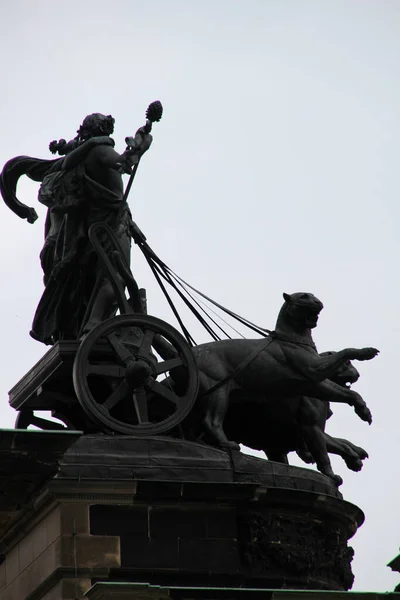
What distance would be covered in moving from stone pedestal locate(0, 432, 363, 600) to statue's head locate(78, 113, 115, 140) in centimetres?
472

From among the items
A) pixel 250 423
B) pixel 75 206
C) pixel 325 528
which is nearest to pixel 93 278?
pixel 75 206

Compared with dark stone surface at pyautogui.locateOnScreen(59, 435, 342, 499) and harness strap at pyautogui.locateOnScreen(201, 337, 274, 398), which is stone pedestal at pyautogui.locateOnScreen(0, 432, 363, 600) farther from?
harness strap at pyautogui.locateOnScreen(201, 337, 274, 398)

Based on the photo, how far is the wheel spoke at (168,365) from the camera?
87.7ft

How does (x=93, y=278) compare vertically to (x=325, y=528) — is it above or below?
above

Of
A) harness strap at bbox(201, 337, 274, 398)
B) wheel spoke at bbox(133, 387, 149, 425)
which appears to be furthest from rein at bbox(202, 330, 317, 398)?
wheel spoke at bbox(133, 387, 149, 425)

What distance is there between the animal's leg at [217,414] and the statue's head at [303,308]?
1.50m

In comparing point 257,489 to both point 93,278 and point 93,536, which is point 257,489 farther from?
point 93,278

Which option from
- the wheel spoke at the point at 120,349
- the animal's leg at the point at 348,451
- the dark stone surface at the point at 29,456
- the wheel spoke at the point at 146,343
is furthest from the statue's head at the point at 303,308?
the dark stone surface at the point at 29,456

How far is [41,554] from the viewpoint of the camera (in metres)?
25.3

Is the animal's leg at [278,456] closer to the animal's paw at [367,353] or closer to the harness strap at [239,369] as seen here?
the harness strap at [239,369]

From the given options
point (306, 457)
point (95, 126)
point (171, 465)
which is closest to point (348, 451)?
point (306, 457)

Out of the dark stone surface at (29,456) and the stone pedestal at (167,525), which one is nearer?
the dark stone surface at (29,456)

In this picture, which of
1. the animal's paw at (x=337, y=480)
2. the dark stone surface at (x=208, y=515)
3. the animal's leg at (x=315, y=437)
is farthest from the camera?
the animal's leg at (x=315, y=437)

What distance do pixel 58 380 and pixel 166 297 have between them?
8.23 feet
